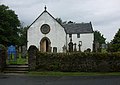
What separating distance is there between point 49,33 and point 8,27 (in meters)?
16.5

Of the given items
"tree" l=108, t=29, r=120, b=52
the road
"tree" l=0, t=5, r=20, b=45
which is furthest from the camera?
Answer: "tree" l=0, t=5, r=20, b=45

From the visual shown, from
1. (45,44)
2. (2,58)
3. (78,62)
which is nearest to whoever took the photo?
(2,58)

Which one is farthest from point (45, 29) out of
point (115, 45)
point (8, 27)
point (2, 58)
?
point (2, 58)

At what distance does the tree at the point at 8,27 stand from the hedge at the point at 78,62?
137ft

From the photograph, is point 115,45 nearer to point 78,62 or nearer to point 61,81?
point 78,62

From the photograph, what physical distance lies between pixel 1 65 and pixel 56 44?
30848mm

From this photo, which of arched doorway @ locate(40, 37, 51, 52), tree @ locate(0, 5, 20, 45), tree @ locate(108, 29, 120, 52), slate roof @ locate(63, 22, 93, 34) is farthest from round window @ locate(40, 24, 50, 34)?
tree @ locate(108, 29, 120, 52)

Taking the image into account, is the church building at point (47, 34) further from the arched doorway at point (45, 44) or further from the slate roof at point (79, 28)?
the slate roof at point (79, 28)

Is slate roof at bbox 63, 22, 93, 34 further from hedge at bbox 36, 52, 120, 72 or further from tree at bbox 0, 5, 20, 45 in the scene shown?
hedge at bbox 36, 52, 120, 72

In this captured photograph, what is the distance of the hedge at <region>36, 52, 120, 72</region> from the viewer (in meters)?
24.3

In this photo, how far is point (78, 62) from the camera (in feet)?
80.4

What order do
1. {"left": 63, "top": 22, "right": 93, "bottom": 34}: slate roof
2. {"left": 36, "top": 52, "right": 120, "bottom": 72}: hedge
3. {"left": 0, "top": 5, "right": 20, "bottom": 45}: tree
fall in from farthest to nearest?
A: 1. {"left": 0, "top": 5, "right": 20, "bottom": 45}: tree
2. {"left": 63, "top": 22, "right": 93, "bottom": 34}: slate roof
3. {"left": 36, "top": 52, "right": 120, "bottom": 72}: hedge

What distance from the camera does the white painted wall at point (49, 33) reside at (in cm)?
5453

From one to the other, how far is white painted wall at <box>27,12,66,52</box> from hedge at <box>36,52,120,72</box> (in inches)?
1153
